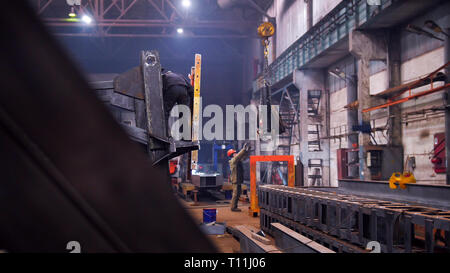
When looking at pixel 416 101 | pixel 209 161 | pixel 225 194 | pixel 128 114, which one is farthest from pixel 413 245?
pixel 209 161

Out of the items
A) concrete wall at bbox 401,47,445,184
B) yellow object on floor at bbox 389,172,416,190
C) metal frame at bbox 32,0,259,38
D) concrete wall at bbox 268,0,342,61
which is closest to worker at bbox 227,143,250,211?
concrete wall at bbox 401,47,445,184

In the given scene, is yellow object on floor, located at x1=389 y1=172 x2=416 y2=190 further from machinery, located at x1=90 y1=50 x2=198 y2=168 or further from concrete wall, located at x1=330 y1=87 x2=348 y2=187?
concrete wall, located at x1=330 y1=87 x2=348 y2=187

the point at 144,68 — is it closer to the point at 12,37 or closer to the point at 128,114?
the point at 128,114

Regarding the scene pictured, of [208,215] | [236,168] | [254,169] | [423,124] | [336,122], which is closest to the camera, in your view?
[208,215]

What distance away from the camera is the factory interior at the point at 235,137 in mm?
671

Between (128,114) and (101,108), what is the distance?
3761 millimetres

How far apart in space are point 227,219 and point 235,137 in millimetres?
15697

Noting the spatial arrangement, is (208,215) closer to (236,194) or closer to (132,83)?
(236,194)

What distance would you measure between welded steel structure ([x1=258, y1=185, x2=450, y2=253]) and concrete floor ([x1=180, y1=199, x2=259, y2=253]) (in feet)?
3.36

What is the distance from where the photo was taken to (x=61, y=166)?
69 centimetres

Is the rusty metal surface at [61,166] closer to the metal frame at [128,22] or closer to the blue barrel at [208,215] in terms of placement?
the blue barrel at [208,215]

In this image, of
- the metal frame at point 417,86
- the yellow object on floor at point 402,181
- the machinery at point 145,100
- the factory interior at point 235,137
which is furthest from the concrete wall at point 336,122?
the machinery at point 145,100

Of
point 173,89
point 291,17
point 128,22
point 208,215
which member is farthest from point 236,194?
point 128,22
